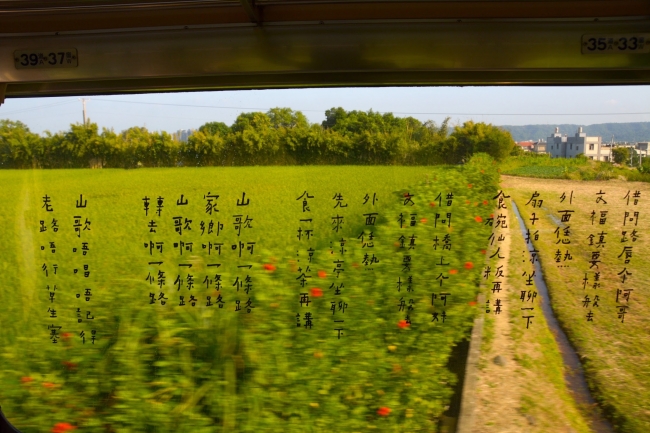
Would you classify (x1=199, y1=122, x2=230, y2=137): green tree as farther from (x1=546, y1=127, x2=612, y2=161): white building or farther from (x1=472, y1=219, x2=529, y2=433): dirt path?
(x1=546, y1=127, x2=612, y2=161): white building

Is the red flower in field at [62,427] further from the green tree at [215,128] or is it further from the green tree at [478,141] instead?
the green tree at [478,141]

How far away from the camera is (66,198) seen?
2.04m

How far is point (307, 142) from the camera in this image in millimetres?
1969

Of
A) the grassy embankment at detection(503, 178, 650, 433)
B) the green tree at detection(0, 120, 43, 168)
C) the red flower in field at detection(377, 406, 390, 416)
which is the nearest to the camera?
the grassy embankment at detection(503, 178, 650, 433)

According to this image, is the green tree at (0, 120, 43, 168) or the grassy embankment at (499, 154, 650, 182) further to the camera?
the green tree at (0, 120, 43, 168)

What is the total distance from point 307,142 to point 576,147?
3.30 feet

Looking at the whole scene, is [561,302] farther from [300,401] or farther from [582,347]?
[300,401]

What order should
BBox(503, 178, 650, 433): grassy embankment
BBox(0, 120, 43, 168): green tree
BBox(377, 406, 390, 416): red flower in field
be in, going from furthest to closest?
BBox(0, 120, 43, 168): green tree < BBox(377, 406, 390, 416): red flower in field < BBox(503, 178, 650, 433): grassy embankment

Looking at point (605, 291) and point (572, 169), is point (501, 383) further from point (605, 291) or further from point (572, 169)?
point (572, 169)

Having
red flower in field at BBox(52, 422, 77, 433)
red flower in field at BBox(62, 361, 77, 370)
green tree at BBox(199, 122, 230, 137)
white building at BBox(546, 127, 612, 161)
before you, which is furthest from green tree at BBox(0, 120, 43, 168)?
white building at BBox(546, 127, 612, 161)

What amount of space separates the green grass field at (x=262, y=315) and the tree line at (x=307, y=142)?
55mm

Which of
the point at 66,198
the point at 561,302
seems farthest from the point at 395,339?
the point at 66,198

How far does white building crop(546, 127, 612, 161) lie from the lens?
1.93 metres

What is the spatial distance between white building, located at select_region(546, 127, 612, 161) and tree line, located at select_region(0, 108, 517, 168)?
148 millimetres
